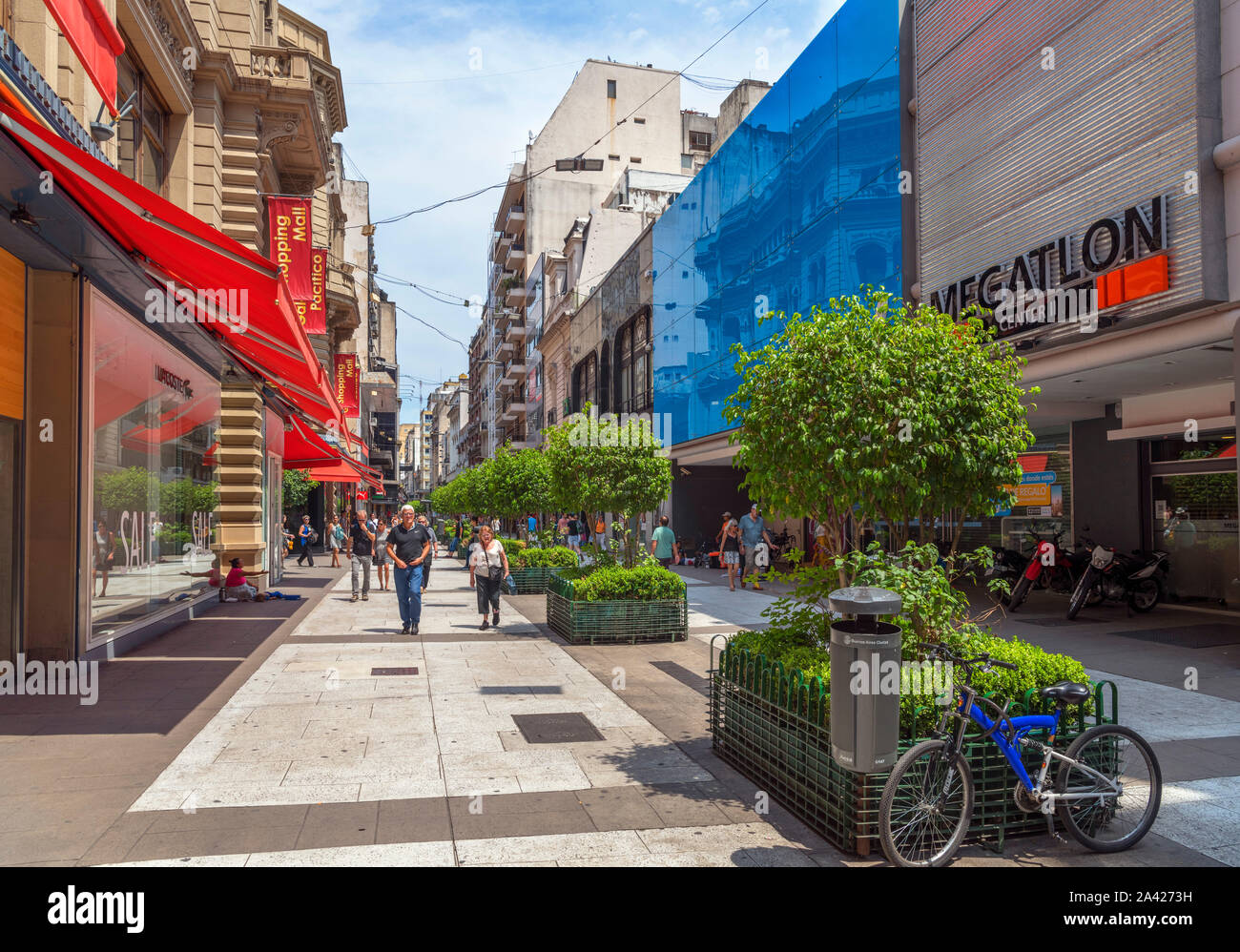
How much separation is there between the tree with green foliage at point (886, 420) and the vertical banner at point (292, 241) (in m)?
16.2

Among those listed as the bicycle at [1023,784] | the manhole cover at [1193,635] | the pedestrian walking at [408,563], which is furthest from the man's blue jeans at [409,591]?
the manhole cover at [1193,635]

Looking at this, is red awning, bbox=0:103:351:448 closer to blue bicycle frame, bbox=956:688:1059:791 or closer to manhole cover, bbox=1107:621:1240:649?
blue bicycle frame, bbox=956:688:1059:791

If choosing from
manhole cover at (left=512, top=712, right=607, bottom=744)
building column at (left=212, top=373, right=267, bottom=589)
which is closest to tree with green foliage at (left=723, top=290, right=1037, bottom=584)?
manhole cover at (left=512, top=712, right=607, bottom=744)

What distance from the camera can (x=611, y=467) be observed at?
46.3 ft

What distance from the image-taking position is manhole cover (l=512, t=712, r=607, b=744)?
7.05 meters

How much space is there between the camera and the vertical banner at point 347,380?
124ft

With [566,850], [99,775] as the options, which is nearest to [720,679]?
[566,850]

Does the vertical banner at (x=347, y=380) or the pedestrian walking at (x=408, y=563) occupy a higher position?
the vertical banner at (x=347, y=380)

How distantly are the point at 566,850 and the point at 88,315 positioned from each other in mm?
8729

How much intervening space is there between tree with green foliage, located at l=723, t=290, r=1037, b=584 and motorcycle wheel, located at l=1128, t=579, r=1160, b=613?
1031 cm

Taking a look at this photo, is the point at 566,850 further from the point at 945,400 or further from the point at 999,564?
the point at 999,564

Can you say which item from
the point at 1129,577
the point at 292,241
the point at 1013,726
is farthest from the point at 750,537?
the point at 1013,726

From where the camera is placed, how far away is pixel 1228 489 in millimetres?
14258

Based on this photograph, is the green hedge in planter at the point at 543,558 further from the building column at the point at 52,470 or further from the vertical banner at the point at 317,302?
the building column at the point at 52,470
